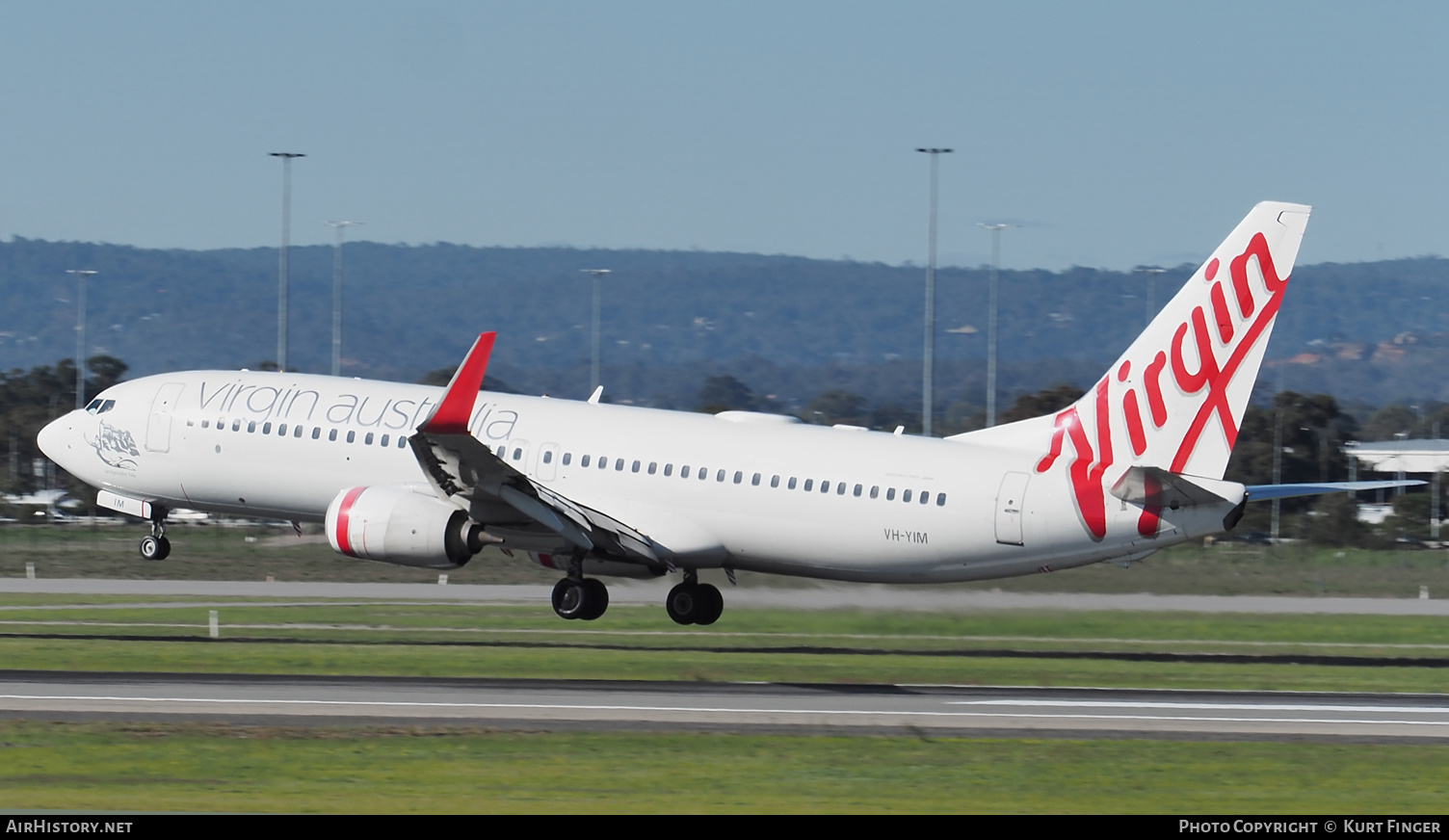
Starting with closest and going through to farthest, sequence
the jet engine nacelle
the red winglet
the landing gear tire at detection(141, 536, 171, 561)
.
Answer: the red winglet, the jet engine nacelle, the landing gear tire at detection(141, 536, 171, 561)

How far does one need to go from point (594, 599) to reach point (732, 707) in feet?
36.4

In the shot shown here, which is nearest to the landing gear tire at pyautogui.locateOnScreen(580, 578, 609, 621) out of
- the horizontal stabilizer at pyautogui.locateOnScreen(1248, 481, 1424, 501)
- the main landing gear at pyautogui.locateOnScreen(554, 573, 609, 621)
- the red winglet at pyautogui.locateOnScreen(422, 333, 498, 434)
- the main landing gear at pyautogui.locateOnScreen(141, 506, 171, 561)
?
the main landing gear at pyautogui.locateOnScreen(554, 573, 609, 621)

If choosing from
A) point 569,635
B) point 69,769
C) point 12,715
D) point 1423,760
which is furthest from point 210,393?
point 1423,760

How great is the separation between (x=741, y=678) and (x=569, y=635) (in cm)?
864

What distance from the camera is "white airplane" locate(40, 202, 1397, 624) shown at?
32.3 metres

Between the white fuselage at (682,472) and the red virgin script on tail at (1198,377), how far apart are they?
314 mm

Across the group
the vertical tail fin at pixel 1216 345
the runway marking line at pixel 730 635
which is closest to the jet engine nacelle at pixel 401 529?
the runway marking line at pixel 730 635

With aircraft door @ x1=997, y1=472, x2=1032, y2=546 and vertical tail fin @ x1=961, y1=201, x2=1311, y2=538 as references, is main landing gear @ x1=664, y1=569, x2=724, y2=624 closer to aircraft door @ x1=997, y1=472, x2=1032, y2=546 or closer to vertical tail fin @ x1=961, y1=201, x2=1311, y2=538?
aircraft door @ x1=997, y1=472, x2=1032, y2=546

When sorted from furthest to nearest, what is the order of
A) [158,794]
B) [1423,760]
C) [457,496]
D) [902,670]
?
[457,496] < [902,670] < [1423,760] < [158,794]

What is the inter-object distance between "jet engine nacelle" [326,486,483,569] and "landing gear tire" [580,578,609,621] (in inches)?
103

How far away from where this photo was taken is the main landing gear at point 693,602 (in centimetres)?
3797

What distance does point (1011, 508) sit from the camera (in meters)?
33.7
